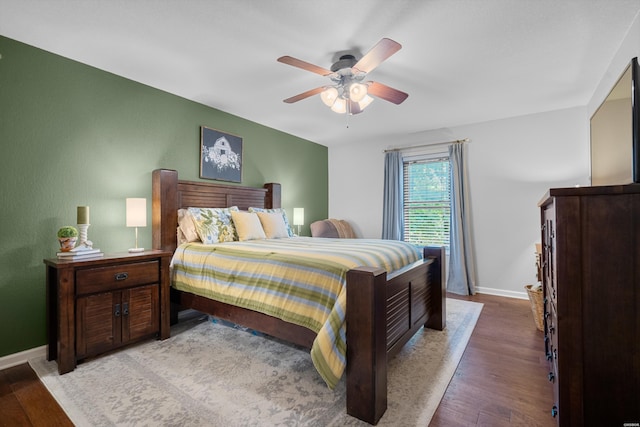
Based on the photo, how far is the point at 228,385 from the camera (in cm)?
193

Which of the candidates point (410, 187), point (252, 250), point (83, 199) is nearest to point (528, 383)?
point (252, 250)

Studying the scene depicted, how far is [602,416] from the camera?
109cm

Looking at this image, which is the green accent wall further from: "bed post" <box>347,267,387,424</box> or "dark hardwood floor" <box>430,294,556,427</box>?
"dark hardwood floor" <box>430,294,556,427</box>

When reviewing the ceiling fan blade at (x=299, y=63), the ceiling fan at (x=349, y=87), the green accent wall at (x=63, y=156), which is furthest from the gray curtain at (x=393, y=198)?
the green accent wall at (x=63, y=156)

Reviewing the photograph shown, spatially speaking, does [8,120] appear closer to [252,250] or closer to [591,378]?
Result: [252,250]

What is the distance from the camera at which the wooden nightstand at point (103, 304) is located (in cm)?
210

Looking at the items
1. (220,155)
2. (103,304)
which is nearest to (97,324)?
(103,304)

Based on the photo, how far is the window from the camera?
15.1 ft

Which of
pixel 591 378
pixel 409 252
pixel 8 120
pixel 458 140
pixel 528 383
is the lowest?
pixel 528 383

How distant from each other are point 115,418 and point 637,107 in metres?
2.95

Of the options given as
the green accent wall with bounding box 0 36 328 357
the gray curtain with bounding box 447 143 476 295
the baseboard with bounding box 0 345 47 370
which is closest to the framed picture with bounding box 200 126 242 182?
the green accent wall with bounding box 0 36 328 357

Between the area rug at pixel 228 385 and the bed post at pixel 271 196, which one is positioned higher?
the bed post at pixel 271 196

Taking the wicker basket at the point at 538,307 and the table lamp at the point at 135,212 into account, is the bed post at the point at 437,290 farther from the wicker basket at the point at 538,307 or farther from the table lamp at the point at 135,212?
the table lamp at the point at 135,212

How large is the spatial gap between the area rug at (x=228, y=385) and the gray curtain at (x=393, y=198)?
2369 mm
